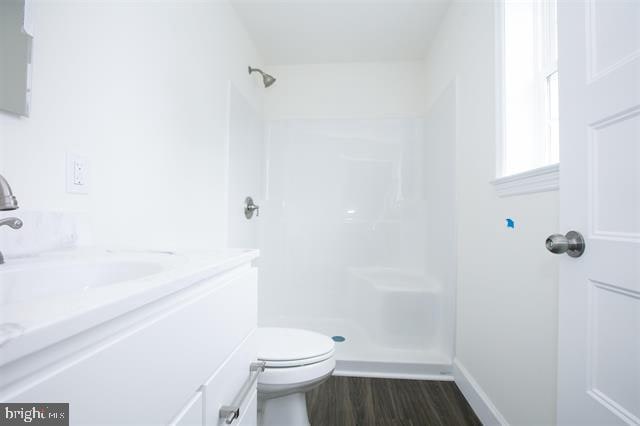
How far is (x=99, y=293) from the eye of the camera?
0.37m

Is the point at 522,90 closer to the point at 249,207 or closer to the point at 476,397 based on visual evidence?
the point at 476,397

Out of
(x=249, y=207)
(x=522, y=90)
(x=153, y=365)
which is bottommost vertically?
(x=153, y=365)

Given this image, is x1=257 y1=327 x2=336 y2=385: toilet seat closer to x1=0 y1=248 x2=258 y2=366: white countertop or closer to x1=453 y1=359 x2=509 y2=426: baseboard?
x1=0 y1=248 x2=258 y2=366: white countertop

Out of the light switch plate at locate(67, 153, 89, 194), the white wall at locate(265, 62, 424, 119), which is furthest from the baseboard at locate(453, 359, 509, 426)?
the white wall at locate(265, 62, 424, 119)

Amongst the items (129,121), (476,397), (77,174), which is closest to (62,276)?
(77,174)

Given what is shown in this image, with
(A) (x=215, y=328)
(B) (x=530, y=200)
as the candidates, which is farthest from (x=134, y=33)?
(B) (x=530, y=200)

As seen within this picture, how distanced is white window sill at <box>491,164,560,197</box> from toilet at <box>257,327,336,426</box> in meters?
0.98

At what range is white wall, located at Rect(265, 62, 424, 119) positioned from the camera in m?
2.65

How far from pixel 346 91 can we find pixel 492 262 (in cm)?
189

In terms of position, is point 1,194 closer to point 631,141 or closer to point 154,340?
point 154,340

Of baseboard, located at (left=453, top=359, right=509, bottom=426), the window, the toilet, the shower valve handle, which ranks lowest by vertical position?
baseboard, located at (left=453, top=359, right=509, bottom=426)

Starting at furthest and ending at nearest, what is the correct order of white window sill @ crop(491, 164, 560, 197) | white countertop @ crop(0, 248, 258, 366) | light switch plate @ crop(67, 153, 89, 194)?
white window sill @ crop(491, 164, 560, 197) → light switch plate @ crop(67, 153, 89, 194) → white countertop @ crop(0, 248, 258, 366)

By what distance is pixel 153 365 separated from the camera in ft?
1.36

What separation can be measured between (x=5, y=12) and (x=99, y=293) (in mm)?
727
